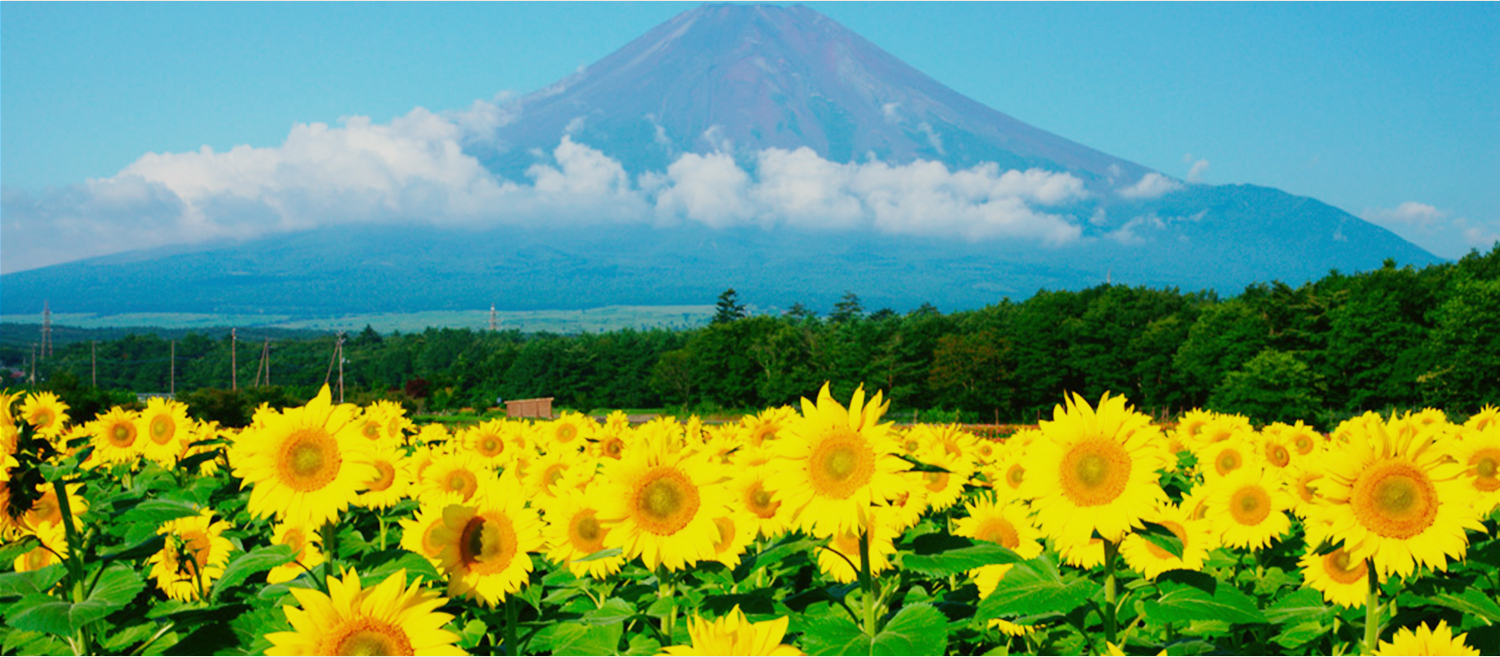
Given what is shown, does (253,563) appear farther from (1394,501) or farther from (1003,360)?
(1003,360)

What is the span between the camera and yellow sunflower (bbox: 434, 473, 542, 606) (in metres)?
3.46

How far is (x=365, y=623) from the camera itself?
247cm

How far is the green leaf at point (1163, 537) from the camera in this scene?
291cm

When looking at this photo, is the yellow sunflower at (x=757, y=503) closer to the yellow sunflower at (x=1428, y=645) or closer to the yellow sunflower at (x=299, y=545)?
the yellow sunflower at (x=299, y=545)

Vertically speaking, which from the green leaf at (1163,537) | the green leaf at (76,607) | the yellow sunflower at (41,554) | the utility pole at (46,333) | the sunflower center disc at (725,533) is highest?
the green leaf at (1163,537)

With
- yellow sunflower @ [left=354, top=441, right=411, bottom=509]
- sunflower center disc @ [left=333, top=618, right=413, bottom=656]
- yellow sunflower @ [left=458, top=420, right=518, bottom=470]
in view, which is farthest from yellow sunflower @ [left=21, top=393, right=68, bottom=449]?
sunflower center disc @ [left=333, top=618, right=413, bottom=656]

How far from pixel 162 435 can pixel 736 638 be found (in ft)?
25.9

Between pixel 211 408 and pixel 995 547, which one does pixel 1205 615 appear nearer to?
pixel 995 547

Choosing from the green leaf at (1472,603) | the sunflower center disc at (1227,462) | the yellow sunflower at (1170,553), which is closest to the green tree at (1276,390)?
the sunflower center disc at (1227,462)

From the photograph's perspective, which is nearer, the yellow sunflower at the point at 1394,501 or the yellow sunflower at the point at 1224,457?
the yellow sunflower at the point at 1394,501

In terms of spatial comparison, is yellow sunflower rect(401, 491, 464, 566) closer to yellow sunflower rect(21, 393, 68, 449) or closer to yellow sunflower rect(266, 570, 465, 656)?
yellow sunflower rect(266, 570, 465, 656)

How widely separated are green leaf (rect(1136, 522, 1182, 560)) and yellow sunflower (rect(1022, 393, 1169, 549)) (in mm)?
59

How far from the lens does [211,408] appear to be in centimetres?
2972

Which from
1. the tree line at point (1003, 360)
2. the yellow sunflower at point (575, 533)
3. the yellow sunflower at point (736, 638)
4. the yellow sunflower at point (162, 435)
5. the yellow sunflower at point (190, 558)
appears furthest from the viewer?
the tree line at point (1003, 360)
